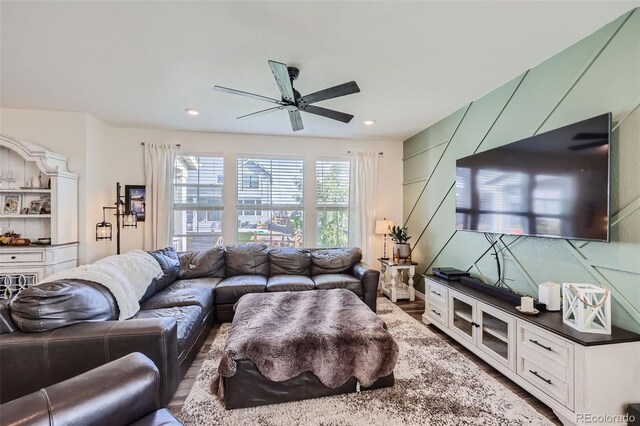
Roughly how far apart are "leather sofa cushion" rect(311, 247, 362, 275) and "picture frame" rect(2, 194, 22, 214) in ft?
12.7

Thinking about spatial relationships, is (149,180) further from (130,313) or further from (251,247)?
(130,313)

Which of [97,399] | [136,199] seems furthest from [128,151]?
[97,399]

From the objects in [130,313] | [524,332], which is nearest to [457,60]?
[524,332]

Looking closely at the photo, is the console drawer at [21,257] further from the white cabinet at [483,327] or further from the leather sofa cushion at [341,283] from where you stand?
the white cabinet at [483,327]

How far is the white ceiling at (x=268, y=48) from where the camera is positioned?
1.78m

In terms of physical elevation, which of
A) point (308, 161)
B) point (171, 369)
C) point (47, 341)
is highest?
point (308, 161)

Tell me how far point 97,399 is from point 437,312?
3.06 meters

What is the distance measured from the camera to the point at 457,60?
2.35m

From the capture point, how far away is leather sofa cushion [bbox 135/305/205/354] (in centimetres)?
215

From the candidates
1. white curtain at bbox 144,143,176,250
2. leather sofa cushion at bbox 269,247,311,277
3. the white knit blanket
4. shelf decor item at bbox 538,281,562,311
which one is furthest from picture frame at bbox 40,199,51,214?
shelf decor item at bbox 538,281,562,311

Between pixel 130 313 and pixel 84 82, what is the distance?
237 centimetres

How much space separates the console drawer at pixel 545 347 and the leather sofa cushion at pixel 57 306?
3.08m

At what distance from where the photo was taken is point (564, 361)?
5.65 feet

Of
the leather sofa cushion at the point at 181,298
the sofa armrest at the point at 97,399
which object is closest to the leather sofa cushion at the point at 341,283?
the leather sofa cushion at the point at 181,298
